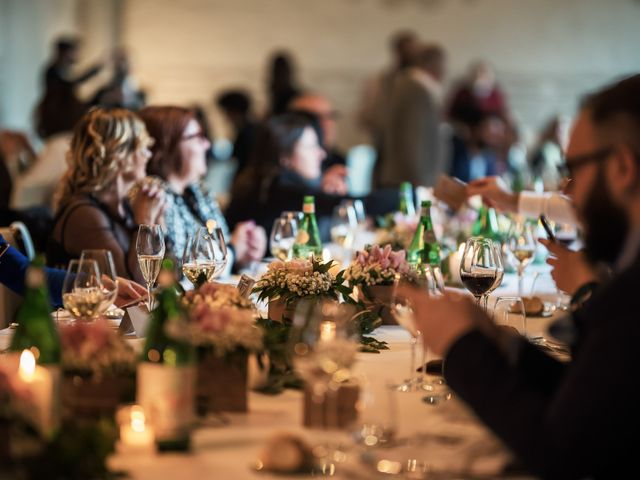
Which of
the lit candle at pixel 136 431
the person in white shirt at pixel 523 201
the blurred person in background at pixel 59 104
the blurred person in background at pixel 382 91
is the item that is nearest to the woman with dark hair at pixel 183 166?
the person in white shirt at pixel 523 201

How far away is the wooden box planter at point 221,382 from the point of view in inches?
67.4

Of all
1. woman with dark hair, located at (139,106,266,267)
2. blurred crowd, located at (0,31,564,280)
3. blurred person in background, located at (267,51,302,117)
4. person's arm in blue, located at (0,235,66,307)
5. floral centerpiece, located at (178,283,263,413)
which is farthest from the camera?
blurred person in background, located at (267,51,302,117)

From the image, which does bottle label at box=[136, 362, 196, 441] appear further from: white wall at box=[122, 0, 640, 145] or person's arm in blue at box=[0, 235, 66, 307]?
white wall at box=[122, 0, 640, 145]

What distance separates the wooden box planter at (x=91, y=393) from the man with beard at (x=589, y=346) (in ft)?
1.55

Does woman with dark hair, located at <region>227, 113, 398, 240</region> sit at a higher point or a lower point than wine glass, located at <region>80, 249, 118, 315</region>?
higher

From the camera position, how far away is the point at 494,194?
3742mm

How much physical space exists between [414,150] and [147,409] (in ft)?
19.1

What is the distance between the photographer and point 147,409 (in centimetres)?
153

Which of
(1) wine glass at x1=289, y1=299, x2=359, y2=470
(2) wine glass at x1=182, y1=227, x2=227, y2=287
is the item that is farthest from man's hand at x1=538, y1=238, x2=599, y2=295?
(2) wine glass at x1=182, y1=227, x2=227, y2=287

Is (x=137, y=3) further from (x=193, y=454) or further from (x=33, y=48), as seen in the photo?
(x=193, y=454)

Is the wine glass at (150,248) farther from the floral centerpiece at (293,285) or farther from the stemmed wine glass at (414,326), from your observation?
the stemmed wine glass at (414,326)

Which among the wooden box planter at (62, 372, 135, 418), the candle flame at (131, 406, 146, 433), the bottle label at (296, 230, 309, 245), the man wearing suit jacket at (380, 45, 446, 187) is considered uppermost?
the man wearing suit jacket at (380, 45, 446, 187)

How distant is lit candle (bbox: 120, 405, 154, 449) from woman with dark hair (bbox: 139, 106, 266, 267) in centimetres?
237

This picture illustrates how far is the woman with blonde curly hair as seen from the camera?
340 cm
